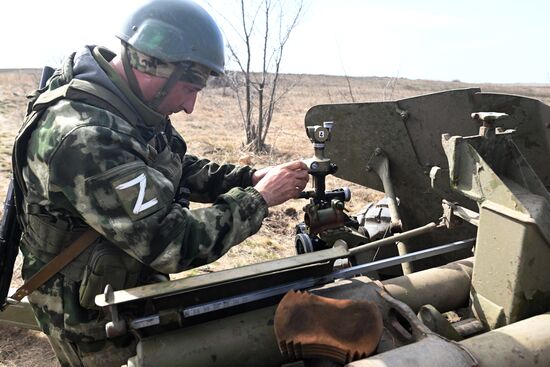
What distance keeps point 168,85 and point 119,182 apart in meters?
0.72

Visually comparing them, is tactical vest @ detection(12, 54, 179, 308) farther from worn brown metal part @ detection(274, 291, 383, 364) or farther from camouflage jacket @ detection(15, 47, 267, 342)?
worn brown metal part @ detection(274, 291, 383, 364)

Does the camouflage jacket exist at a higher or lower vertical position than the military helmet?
lower

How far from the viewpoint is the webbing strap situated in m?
2.48

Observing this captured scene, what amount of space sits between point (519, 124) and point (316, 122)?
4.50 feet

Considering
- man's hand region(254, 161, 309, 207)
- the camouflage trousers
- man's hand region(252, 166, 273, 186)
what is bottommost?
the camouflage trousers

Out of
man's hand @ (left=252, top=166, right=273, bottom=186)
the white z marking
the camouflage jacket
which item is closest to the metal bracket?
man's hand @ (left=252, top=166, right=273, bottom=186)

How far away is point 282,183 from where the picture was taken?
107 inches

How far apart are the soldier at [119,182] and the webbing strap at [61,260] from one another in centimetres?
4

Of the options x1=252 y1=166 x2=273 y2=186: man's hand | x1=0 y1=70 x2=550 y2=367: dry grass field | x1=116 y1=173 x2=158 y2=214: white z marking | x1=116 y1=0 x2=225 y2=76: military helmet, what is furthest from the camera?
x1=0 y1=70 x2=550 y2=367: dry grass field

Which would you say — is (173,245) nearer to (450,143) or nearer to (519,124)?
(450,143)

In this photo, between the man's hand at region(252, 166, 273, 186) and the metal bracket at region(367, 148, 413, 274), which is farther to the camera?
the metal bracket at region(367, 148, 413, 274)

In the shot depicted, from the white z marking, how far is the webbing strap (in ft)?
1.39

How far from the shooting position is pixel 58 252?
101 inches

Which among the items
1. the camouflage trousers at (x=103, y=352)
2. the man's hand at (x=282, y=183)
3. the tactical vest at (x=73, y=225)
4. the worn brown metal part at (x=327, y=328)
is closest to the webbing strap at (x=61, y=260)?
the tactical vest at (x=73, y=225)
